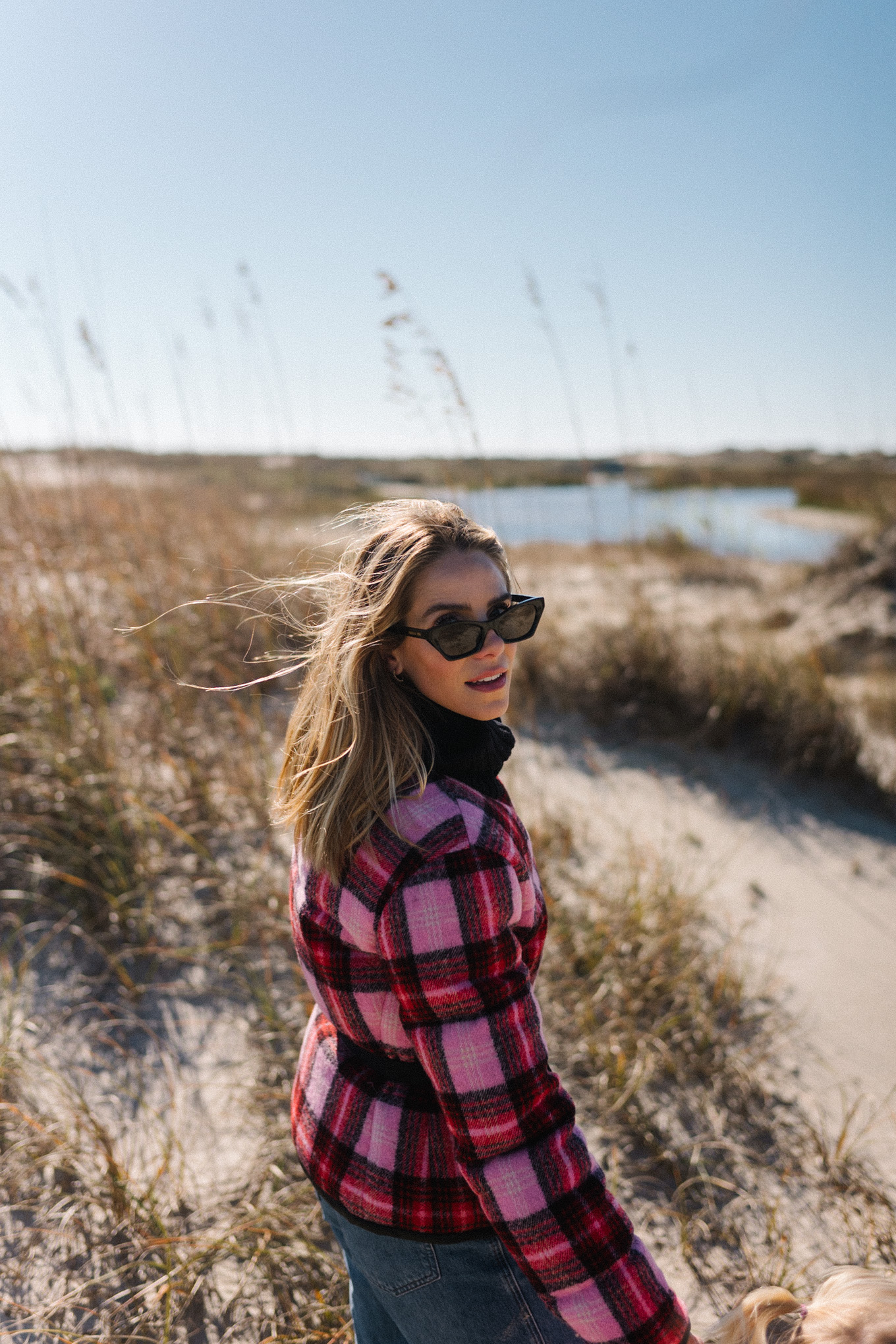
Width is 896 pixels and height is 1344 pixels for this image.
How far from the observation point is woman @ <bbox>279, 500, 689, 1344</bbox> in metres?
0.84

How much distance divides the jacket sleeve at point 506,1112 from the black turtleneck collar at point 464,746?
18 cm

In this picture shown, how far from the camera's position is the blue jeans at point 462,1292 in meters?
0.96

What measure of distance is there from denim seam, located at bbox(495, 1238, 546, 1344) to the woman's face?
663 millimetres

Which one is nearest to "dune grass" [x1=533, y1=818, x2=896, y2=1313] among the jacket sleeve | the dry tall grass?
the dry tall grass

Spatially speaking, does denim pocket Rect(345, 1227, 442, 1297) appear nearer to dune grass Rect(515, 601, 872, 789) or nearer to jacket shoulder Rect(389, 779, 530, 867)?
jacket shoulder Rect(389, 779, 530, 867)

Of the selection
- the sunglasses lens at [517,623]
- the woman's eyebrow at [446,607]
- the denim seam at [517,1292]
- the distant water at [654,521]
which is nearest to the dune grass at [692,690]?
the distant water at [654,521]

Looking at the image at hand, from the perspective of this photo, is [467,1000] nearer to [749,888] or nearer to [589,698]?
[749,888]

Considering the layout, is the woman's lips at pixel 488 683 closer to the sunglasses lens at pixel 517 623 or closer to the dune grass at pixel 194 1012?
the sunglasses lens at pixel 517 623

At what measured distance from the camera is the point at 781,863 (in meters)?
3.41

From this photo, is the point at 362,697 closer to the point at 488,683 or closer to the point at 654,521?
the point at 488,683

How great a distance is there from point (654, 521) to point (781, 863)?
179 inches

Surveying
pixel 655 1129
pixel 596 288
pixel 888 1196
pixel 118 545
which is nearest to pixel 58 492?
pixel 118 545

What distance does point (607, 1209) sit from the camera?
0.85 meters

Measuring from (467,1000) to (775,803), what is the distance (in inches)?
131
